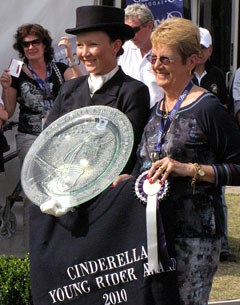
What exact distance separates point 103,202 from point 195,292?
1.79 ft

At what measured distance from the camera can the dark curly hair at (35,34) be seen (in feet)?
20.5

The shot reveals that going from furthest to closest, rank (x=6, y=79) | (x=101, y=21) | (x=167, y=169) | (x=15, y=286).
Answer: (x=6, y=79) < (x=15, y=286) < (x=101, y=21) < (x=167, y=169)

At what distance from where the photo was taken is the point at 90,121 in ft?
11.0

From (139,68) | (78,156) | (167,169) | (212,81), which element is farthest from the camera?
(212,81)

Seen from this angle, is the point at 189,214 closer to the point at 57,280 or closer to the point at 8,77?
the point at 57,280

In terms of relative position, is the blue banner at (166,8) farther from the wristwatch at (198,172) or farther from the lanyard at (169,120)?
the wristwatch at (198,172)

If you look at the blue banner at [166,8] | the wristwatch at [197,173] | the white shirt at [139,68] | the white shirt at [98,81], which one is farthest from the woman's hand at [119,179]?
the blue banner at [166,8]

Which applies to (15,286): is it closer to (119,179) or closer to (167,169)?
(119,179)

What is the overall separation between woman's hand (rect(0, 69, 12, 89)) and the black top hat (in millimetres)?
2625

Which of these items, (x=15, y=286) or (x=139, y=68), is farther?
(x=139, y=68)

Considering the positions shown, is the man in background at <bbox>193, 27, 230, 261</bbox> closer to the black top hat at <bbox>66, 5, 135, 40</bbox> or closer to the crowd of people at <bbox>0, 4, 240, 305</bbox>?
the black top hat at <bbox>66, 5, 135, 40</bbox>

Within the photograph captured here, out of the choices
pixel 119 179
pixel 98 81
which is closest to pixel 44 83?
pixel 98 81

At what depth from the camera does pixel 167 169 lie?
120 inches

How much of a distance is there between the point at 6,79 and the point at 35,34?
44cm
